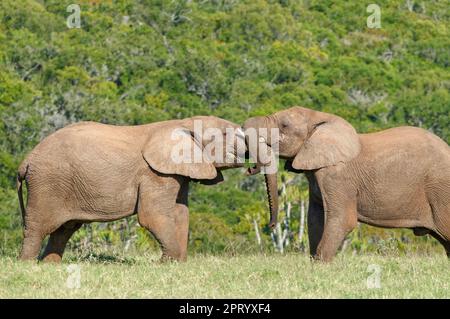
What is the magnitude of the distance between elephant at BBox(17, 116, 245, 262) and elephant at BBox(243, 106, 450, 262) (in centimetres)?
120

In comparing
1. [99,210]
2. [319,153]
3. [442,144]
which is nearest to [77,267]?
[99,210]

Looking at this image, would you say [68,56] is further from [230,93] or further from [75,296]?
[75,296]

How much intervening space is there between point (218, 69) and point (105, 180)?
41.9 meters

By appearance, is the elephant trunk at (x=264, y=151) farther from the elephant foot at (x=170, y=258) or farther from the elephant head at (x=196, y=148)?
the elephant foot at (x=170, y=258)

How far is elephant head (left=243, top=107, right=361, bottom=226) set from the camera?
35.3 ft

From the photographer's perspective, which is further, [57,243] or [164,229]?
[57,243]

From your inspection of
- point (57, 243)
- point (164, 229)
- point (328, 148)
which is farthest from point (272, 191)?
point (57, 243)

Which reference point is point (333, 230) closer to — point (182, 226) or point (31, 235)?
point (182, 226)

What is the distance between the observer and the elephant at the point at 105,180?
10750 millimetres

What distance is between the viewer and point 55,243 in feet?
37.5

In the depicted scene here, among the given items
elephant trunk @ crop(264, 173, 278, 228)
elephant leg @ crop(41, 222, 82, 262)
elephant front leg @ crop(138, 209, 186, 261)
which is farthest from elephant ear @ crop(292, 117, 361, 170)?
elephant leg @ crop(41, 222, 82, 262)

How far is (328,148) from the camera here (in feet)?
35.3
